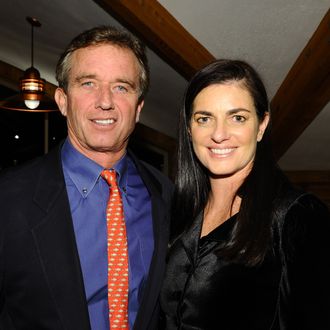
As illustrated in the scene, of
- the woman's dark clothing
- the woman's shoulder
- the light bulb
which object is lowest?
the woman's dark clothing

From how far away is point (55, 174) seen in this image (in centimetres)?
177

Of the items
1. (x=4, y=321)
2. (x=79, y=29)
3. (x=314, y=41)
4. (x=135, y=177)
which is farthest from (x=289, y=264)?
(x=79, y=29)


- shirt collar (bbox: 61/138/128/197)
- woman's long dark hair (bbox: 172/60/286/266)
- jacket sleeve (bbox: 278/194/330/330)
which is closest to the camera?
jacket sleeve (bbox: 278/194/330/330)

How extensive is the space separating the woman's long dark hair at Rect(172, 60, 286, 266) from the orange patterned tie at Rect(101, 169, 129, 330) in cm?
26

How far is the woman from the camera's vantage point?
145cm

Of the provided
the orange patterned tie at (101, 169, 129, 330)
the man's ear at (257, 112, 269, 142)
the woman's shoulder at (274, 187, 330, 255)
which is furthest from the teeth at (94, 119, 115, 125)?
the woman's shoulder at (274, 187, 330, 255)

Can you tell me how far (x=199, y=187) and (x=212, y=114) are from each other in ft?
1.37

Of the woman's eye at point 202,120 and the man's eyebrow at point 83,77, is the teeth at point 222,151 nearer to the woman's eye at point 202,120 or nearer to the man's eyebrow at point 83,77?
the woman's eye at point 202,120

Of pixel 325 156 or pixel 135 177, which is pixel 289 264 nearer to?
pixel 135 177

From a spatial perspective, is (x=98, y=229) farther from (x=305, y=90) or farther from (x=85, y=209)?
(x=305, y=90)

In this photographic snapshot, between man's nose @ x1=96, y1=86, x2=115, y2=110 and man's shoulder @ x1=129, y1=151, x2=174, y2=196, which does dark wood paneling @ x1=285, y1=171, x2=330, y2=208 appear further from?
man's nose @ x1=96, y1=86, x2=115, y2=110

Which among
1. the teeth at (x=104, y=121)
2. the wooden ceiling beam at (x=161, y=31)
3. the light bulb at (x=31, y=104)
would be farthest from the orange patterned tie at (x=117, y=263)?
the light bulb at (x=31, y=104)

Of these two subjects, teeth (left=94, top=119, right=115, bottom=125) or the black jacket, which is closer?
the black jacket

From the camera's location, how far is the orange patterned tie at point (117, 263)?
1671mm
